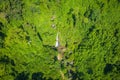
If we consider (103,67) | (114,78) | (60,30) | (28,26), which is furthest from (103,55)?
(28,26)

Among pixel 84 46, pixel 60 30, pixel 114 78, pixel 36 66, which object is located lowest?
pixel 114 78

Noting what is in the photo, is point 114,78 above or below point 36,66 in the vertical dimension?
below

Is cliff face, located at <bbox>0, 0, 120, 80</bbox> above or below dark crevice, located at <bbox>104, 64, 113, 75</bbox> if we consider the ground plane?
above

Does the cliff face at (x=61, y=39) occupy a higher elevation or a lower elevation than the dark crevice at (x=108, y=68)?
higher

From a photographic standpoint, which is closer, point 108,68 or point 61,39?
point 108,68

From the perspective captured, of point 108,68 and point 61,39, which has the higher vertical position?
point 61,39

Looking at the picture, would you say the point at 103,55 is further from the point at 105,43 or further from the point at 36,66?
the point at 36,66
